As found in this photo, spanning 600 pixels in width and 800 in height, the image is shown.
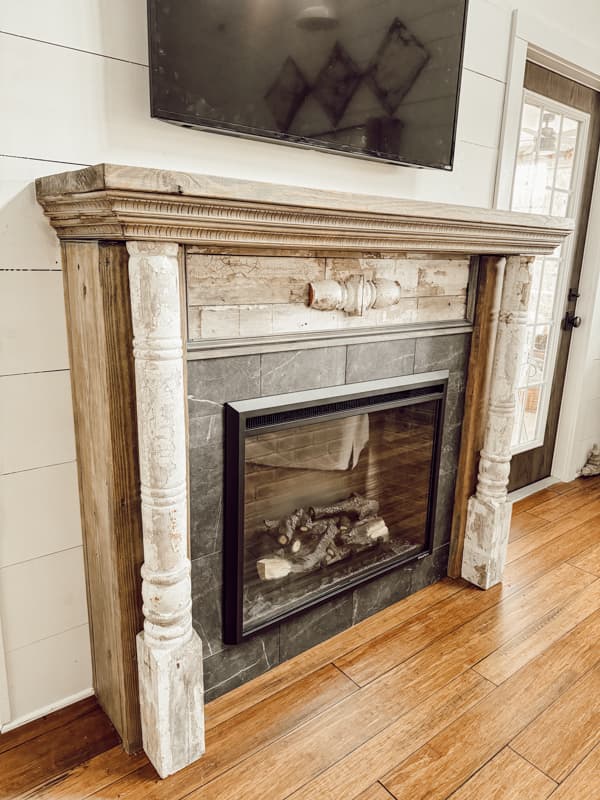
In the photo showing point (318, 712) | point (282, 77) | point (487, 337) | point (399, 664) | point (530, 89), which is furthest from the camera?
point (530, 89)

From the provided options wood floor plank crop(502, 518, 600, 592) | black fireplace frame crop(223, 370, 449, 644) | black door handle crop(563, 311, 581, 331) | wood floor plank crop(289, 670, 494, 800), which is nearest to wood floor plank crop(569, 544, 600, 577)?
wood floor plank crop(502, 518, 600, 592)

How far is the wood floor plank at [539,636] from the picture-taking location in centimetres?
179

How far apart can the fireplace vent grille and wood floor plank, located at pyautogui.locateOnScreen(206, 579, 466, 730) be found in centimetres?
79

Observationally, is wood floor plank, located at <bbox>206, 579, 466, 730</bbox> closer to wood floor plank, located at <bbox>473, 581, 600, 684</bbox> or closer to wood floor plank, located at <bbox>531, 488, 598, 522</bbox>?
wood floor plank, located at <bbox>473, 581, 600, 684</bbox>

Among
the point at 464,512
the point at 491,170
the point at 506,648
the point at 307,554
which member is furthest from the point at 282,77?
the point at 506,648

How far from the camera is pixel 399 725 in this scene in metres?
1.56

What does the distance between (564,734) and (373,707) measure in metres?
0.52

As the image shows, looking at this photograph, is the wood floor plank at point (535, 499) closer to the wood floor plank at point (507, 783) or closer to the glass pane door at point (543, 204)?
the glass pane door at point (543, 204)

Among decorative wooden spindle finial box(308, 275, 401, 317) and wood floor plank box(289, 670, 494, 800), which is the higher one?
decorative wooden spindle finial box(308, 275, 401, 317)

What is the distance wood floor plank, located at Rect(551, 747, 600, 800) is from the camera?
1.36 metres

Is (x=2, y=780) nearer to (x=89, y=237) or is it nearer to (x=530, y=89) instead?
(x=89, y=237)

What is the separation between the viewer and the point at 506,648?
1.88 m

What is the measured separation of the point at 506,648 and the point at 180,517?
1.25 m

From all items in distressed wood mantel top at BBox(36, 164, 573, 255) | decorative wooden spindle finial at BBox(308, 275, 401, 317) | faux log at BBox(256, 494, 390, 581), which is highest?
distressed wood mantel top at BBox(36, 164, 573, 255)
